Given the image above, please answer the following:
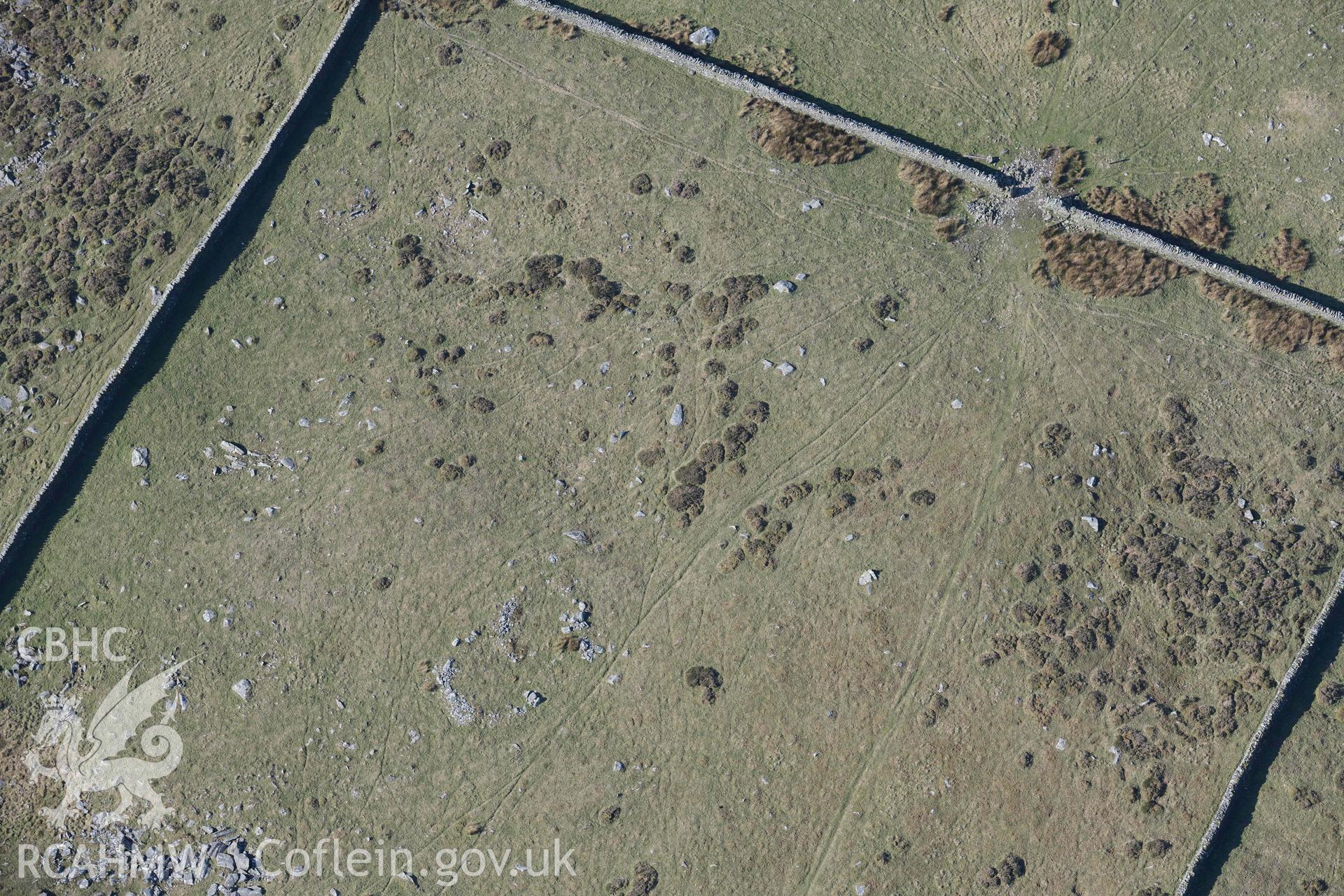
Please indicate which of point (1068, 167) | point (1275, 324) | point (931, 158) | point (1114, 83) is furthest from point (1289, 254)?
point (931, 158)

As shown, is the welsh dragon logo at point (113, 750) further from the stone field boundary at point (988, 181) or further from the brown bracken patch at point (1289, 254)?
the brown bracken patch at point (1289, 254)

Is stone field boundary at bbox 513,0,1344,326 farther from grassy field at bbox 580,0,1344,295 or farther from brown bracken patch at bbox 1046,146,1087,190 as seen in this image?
grassy field at bbox 580,0,1344,295

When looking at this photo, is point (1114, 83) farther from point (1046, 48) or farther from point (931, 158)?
point (931, 158)

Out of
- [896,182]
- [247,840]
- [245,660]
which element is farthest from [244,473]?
[896,182]

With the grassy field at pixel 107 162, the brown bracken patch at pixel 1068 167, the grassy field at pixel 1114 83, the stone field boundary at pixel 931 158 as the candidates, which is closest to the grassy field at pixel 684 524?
the stone field boundary at pixel 931 158

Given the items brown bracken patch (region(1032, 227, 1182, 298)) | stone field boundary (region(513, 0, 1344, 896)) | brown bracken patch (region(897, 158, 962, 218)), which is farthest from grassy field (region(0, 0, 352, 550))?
brown bracken patch (region(1032, 227, 1182, 298))

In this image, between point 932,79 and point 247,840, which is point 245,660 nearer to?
point 247,840
